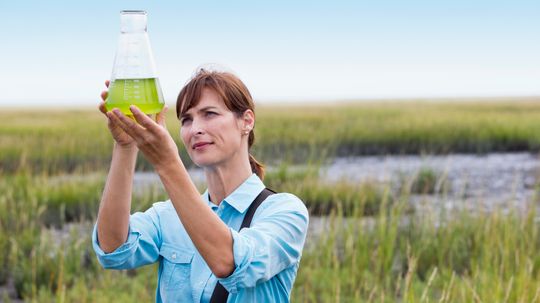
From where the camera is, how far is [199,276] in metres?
1.95

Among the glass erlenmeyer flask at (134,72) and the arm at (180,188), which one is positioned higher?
the glass erlenmeyer flask at (134,72)

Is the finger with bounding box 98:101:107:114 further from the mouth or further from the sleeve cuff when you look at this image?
the sleeve cuff

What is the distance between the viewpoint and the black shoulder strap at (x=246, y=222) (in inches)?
73.5

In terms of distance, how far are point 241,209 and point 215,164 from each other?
15 cm

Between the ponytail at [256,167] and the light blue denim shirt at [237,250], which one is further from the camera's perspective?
the ponytail at [256,167]

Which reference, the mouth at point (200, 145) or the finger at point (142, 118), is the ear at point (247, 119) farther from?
the finger at point (142, 118)

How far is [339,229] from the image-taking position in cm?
546

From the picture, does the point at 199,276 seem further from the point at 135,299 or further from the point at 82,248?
the point at 82,248

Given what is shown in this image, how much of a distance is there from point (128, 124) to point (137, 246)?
60 cm

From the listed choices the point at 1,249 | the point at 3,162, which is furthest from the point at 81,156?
the point at 1,249

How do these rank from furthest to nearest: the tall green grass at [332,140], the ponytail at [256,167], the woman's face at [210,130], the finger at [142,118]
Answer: the tall green grass at [332,140]
the ponytail at [256,167]
the woman's face at [210,130]
the finger at [142,118]

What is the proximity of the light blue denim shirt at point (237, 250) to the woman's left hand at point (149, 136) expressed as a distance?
0.26 meters

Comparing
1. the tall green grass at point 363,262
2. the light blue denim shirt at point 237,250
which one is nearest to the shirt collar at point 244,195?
the light blue denim shirt at point 237,250

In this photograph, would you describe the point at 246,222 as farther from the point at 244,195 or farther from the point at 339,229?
the point at 339,229
